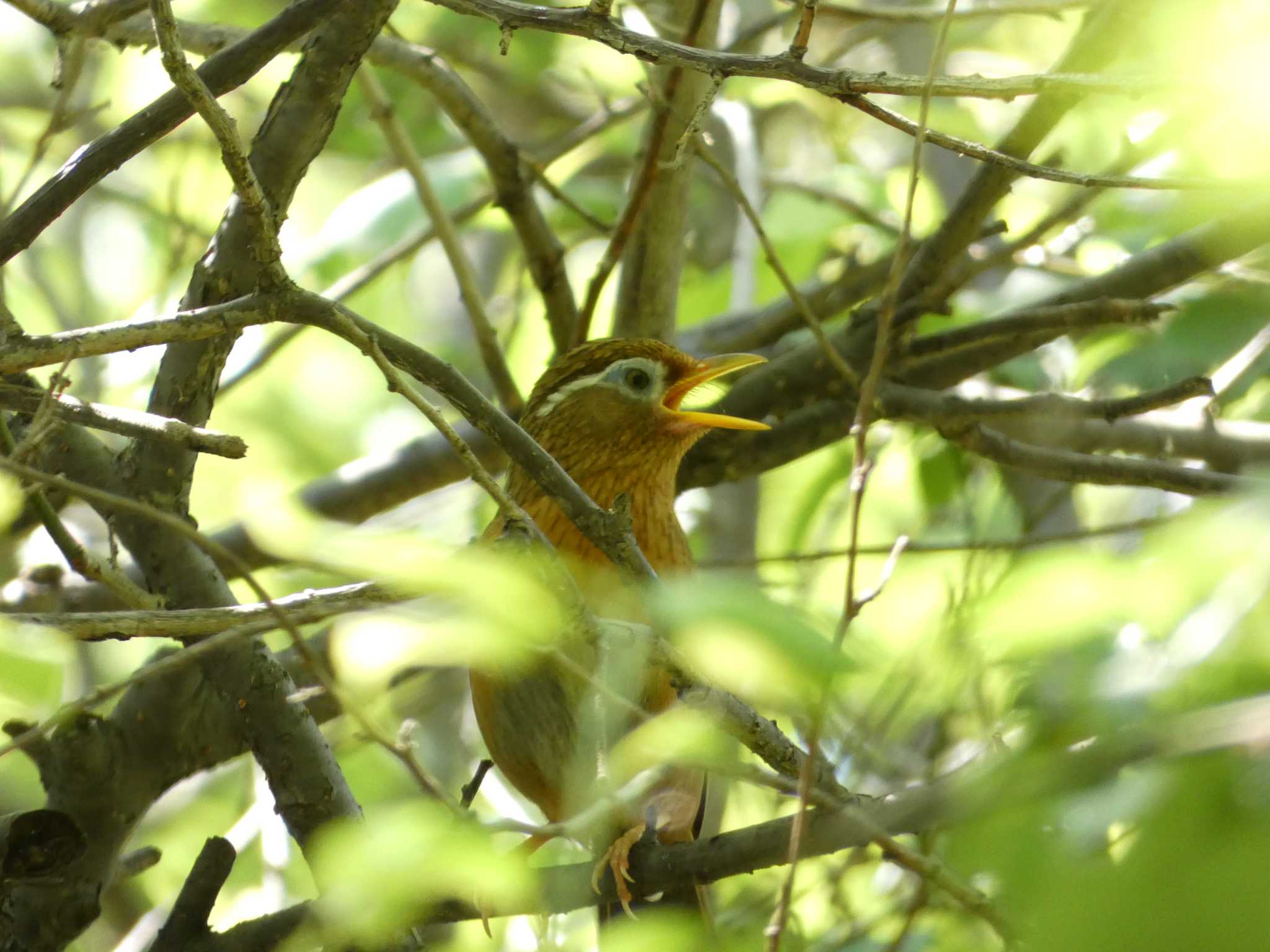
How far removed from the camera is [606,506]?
3.98m

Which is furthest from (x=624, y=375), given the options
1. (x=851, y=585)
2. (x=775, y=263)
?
(x=851, y=585)

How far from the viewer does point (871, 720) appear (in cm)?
414

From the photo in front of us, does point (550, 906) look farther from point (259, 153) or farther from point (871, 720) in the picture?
point (871, 720)

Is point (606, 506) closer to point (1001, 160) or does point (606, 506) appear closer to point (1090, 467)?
→ point (1090, 467)

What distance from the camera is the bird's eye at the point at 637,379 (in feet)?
13.6

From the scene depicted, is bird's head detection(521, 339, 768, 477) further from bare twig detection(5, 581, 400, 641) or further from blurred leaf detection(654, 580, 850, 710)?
blurred leaf detection(654, 580, 850, 710)

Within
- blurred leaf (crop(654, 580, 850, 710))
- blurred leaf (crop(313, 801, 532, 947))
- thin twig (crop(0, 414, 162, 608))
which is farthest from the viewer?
thin twig (crop(0, 414, 162, 608))

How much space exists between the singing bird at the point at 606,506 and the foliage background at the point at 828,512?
1.25 feet

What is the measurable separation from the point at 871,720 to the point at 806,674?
2.98 metres

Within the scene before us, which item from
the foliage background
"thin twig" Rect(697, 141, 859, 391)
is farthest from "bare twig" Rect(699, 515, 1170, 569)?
"thin twig" Rect(697, 141, 859, 391)

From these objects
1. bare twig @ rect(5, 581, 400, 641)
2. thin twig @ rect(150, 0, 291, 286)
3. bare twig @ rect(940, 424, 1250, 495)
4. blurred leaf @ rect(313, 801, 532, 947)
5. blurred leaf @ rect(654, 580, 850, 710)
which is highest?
thin twig @ rect(150, 0, 291, 286)

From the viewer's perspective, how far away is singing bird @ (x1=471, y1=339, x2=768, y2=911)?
322 centimetres

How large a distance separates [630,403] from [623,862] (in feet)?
5.16

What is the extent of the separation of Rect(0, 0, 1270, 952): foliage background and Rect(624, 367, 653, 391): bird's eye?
2.68 feet
